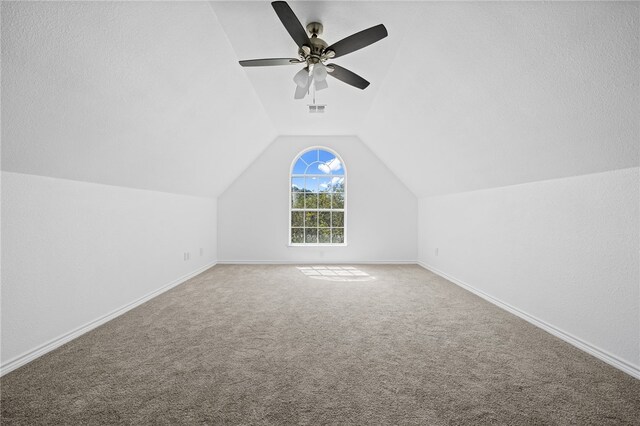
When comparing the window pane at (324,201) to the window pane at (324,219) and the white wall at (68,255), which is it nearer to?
the window pane at (324,219)

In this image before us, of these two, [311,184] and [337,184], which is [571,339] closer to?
[337,184]

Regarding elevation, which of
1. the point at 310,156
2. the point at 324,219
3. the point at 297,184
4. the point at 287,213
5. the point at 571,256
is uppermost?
the point at 310,156

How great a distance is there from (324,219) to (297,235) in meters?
0.70

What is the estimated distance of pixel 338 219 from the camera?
560 centimetres

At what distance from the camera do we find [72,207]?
223cm

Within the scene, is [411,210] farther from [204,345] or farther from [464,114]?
[204,345]

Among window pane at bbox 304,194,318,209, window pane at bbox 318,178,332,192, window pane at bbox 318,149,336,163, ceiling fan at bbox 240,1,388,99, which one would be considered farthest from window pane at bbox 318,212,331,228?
ceiling fan at bbox 240,1,388,99

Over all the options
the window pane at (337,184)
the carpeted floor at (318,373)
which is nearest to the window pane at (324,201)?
the window pane at (337,184)

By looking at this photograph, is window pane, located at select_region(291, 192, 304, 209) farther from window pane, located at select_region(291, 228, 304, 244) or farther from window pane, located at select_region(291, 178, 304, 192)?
window pane, located at select_region(291, 228, 304, 244)

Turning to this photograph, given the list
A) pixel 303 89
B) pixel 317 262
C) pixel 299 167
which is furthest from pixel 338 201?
pixel 303 89

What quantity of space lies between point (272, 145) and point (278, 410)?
478 cm

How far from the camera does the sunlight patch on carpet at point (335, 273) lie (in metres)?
4.27

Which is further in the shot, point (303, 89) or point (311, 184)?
point (311, 184)

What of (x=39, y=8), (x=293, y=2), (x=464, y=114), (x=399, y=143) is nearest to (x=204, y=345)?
(x=39, y=8)
